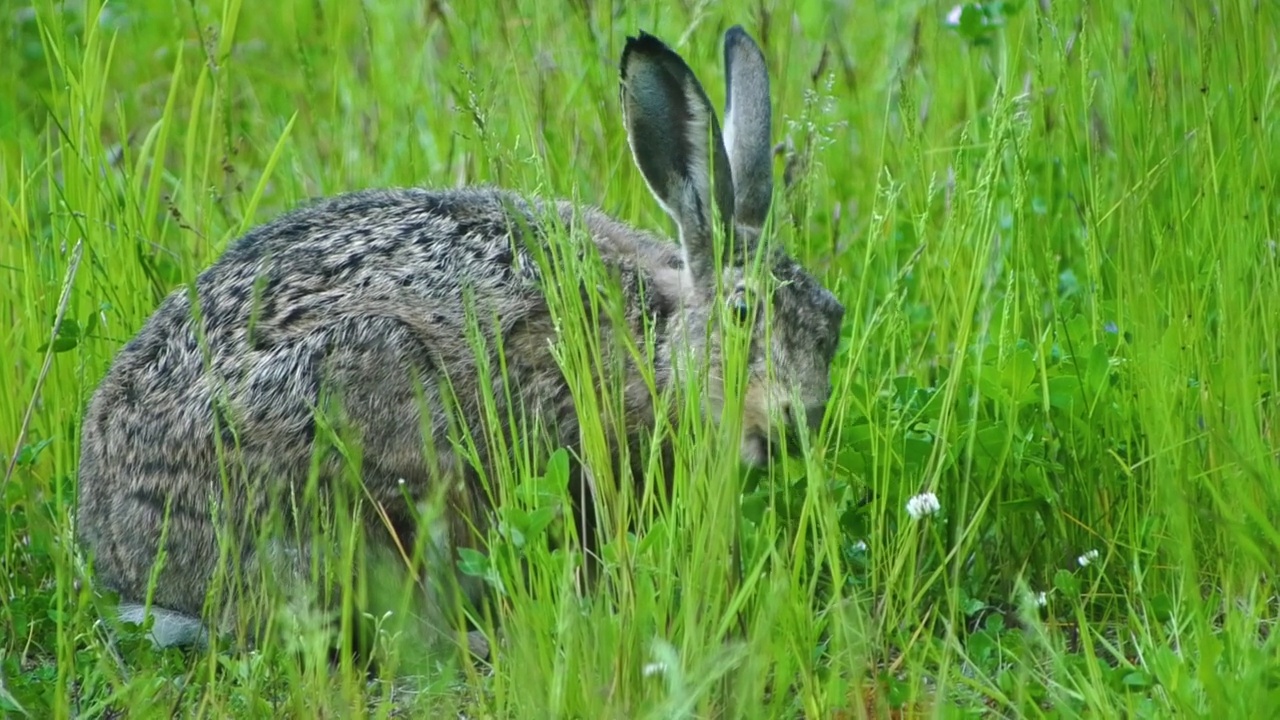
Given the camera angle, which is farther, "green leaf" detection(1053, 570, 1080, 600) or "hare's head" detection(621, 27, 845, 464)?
"hare's head" detection(621, 27, 845, 464)

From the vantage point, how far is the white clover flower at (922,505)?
3629mm

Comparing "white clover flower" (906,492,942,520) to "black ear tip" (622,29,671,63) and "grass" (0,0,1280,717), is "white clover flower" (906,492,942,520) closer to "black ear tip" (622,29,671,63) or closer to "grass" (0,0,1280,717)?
"grass" (0,0,1280,717)

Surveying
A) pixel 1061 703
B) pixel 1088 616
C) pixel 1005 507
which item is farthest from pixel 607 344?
pixel 1061 703

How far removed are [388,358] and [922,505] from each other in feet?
4.95

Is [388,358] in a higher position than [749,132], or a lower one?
lower

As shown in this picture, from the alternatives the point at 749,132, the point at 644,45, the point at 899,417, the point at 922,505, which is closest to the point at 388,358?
the point at 644,45

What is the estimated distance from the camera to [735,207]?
4430 millimetres

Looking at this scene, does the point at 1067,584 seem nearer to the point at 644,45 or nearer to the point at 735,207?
the point at 735,207

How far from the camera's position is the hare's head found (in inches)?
162

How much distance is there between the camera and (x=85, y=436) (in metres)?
4.47

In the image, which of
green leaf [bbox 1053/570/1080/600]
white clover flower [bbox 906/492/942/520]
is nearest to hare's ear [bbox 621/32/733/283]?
white clover flower [bbox 906/492/942/520]

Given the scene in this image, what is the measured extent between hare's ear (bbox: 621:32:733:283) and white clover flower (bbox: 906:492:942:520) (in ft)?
2.85

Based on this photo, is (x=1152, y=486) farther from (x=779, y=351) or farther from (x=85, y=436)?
(x=85, y=436)

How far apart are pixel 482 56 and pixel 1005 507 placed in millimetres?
2872
